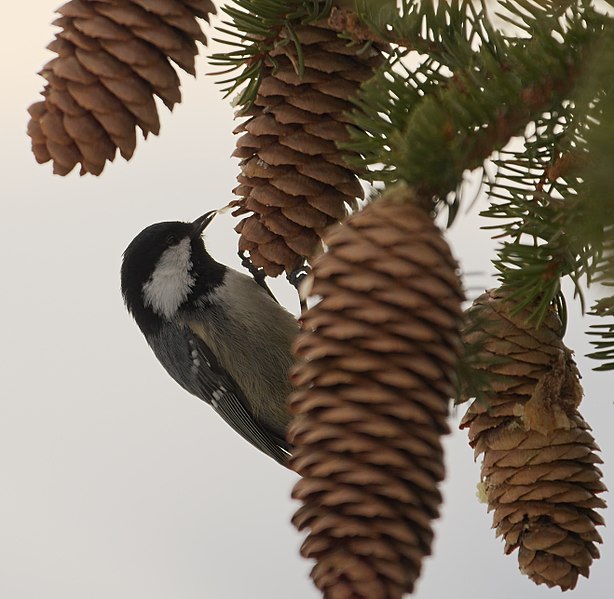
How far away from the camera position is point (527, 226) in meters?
0.60

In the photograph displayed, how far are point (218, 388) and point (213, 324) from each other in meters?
0.12

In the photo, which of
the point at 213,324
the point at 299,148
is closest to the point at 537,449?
the point at 299,148

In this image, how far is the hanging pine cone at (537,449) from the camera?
0.68 metres

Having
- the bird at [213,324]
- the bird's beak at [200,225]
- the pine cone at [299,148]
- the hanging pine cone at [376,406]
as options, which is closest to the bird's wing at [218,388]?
the bird at [213,324]

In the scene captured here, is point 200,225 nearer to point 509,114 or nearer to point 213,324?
point 213,324

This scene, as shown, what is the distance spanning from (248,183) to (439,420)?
1.26ft

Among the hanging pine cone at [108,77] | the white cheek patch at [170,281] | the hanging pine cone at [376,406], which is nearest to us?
the hanging pine cone at [376,406]

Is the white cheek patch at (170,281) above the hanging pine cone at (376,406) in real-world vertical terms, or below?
above

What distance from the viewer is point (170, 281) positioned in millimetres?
1696

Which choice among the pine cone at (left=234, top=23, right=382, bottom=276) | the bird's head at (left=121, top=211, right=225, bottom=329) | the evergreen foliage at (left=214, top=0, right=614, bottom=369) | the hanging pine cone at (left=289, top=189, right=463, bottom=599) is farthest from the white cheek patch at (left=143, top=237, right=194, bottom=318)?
the hanging pine cone at (left=289, top=189, right=463, bottom=599)

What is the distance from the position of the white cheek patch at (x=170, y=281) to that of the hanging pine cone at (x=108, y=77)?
108cm

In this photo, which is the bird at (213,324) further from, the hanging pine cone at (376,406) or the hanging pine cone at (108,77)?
the hanging pine cone at (376,406)

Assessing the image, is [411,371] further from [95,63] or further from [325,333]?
[95,63]

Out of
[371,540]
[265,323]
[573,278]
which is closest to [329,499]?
[371,540]
